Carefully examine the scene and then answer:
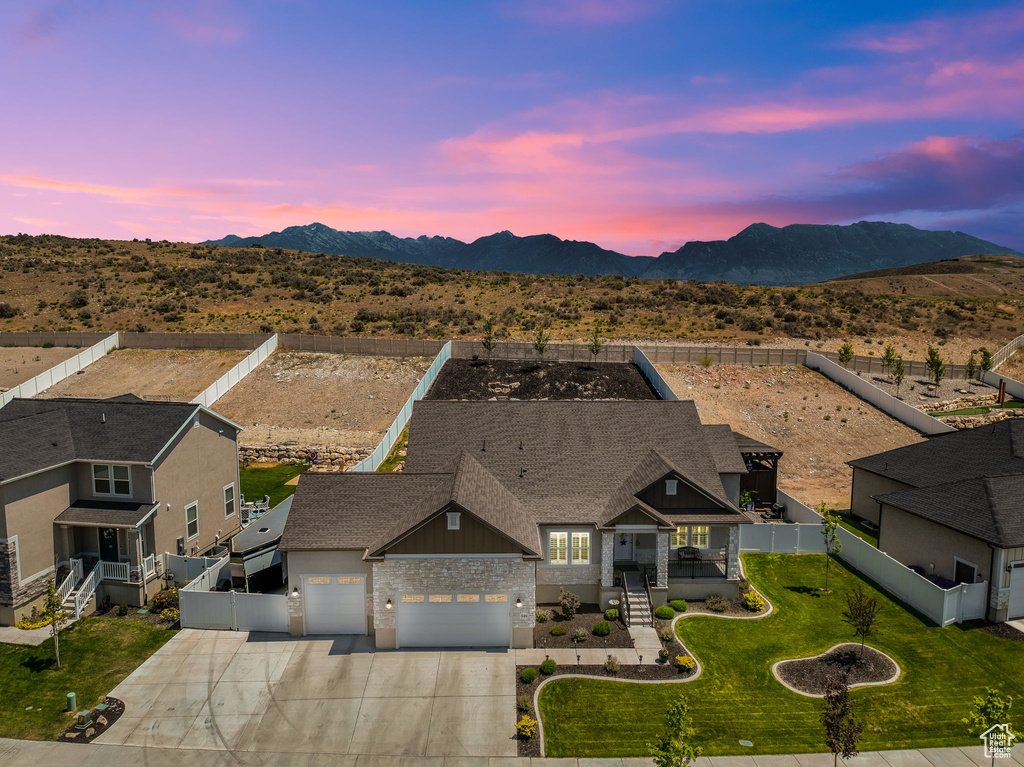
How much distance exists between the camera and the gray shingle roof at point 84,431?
23484mm

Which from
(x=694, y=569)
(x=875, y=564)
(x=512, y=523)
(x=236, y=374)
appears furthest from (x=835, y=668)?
(x=236, y=374)

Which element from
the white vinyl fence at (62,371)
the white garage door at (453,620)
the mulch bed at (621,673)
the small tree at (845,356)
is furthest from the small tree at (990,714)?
the white vinyl fence at (62,371)

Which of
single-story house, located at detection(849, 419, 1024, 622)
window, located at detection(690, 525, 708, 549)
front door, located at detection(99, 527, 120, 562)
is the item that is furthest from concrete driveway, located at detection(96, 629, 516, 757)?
single-story house, located at detection(849, 419, 1024, 622)

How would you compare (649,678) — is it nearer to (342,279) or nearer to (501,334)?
(501,334)

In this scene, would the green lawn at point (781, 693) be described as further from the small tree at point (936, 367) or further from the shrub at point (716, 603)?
the small tree at point (936, 367)

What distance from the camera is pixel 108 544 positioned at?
80.0 feet

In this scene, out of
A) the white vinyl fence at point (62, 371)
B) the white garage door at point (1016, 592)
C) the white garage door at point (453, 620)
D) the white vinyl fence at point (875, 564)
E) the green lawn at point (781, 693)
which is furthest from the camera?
the white vinyl fence at point (62, 371)

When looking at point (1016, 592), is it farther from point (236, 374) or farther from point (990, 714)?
point (236, 374)

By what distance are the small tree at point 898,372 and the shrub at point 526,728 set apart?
4995 cm

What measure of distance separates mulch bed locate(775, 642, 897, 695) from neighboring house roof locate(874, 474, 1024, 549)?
247 inches

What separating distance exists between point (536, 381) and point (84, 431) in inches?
1437

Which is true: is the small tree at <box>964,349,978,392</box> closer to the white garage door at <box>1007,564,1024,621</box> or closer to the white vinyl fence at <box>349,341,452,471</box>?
the white garage door at <box>1007,564,1024,621</box>

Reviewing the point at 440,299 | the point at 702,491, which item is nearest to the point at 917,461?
the point at 702,491

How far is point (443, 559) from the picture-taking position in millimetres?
20750
